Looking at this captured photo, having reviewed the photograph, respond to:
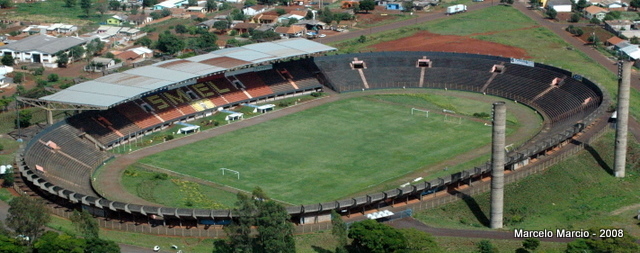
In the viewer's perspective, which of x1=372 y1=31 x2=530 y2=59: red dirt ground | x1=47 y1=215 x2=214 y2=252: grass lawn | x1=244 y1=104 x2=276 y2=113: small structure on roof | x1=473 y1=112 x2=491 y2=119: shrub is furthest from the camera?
x1=372 y1=31 x2=530 y2=59: red dirt ground

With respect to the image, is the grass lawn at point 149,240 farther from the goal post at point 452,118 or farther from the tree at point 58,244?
the goal post at point 452,118

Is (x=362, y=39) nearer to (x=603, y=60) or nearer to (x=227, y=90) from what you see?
(x=603, y=60)

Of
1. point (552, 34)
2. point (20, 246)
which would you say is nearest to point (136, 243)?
point (20, 246)

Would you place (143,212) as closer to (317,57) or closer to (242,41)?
(317,57)

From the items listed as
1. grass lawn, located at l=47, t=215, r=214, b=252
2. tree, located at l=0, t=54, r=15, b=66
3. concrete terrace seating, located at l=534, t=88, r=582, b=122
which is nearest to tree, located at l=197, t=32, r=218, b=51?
tree, located at l=0, t=54, r=15, b=66

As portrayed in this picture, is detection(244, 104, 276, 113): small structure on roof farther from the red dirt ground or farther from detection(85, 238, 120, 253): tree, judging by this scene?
detection(85, 238, 120, 253): tree

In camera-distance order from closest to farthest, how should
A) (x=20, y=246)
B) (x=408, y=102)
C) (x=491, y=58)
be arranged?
1. (x=20, y=246)
2. (x=408, y=102)
3. (x=491, y=58)

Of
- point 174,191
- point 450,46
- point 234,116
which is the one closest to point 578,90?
point 450,46
